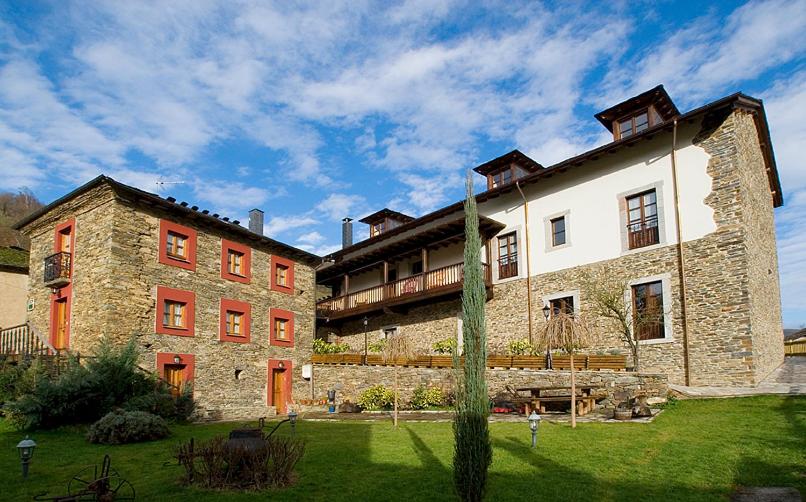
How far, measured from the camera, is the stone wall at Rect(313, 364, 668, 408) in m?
14.1

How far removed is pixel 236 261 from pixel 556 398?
43.5 ft

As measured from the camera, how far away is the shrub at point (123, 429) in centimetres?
1150

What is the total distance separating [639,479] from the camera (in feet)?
24.8

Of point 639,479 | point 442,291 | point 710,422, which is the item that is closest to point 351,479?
point 639,479

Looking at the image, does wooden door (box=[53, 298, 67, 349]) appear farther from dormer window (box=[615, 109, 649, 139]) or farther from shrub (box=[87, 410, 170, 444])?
dormer window (box=[615, 109, 649, 139])

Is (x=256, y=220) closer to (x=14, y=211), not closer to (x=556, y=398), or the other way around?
(x=556, y=398)

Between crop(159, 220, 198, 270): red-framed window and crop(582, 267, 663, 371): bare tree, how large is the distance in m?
13.5

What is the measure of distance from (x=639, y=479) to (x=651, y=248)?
11191 millimetres

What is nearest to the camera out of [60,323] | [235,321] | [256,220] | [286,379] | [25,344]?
[25,344]

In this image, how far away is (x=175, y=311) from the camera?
60.7ft

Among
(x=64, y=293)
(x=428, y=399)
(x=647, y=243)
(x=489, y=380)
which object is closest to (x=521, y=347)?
(x=489, y=380)

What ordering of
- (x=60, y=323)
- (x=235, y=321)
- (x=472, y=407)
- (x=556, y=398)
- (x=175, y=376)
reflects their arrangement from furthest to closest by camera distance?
(x=235, y=321)
(x=60, y=323)
(x=175, y=376)
(x=556, y=398)
(x=472, y=407)

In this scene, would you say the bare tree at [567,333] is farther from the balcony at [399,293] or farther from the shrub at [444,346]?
the shrub at [444,346]

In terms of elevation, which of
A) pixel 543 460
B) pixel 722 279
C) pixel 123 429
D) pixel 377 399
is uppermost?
pixel 722 279
